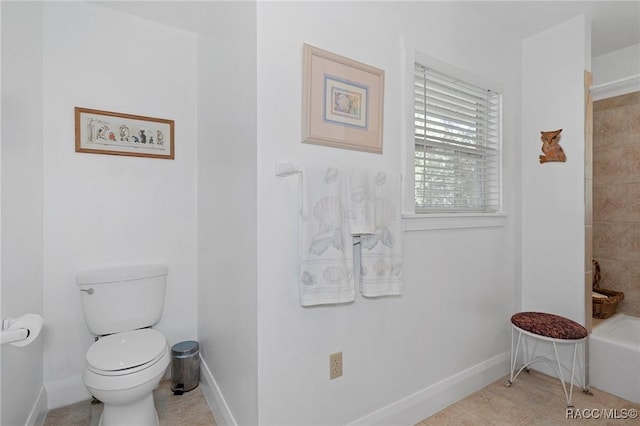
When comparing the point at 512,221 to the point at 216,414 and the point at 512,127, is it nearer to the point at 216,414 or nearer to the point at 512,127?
the point at 512,127

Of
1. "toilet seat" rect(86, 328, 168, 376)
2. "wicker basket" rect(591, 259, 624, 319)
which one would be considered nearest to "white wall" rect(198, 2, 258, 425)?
"toilet seat" rect(86, 328, 168, 376)

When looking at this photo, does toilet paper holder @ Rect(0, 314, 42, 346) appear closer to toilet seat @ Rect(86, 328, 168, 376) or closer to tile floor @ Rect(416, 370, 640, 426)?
toilet seat @ Rect(86, 328, 168, 376)

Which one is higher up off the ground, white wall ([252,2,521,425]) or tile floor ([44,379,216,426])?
white wall ([252,2,521,425])

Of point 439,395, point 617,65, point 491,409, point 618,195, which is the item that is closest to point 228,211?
point 439,395

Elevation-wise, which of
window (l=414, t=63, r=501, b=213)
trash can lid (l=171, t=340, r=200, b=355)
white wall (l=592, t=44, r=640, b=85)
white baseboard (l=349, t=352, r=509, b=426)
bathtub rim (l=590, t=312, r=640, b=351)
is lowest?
white baseboard (l=349, t=352, r=509, b=426)

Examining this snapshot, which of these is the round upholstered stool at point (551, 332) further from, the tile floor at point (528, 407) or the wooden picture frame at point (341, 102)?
the wooden picture frame at point (341, 102)

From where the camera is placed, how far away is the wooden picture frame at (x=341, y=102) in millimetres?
1402

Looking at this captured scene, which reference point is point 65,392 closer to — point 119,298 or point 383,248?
point 119,298

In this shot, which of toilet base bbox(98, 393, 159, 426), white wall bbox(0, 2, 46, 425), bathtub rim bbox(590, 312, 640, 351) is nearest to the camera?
white wall bbox(0, 2, 46, 425)

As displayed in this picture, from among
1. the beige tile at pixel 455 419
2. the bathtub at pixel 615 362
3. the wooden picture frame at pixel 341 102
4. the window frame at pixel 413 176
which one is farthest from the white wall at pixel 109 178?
the bathtub at pixel 615 362

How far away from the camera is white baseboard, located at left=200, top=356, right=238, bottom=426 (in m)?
1.63

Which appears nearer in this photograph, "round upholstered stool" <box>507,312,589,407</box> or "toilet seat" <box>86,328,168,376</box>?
"toilet seat" <box>86,328,168,376</box>

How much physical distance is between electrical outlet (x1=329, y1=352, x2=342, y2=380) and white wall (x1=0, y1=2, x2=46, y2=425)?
4.37 feet

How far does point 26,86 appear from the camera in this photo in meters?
1.55
